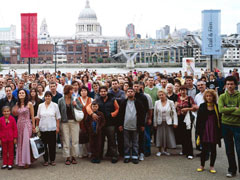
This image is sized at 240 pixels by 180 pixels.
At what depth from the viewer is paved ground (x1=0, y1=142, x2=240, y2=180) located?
6219 mm

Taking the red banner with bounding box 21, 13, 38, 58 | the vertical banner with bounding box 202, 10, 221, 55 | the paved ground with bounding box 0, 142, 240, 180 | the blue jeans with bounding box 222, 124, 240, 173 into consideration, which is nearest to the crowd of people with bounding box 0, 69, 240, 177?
the blue jeans with bounding box 222, 124, 240, 173

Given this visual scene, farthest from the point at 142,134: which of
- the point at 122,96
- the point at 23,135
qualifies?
the point at 23,135

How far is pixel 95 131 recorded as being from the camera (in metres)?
7.24

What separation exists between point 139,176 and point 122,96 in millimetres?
1997

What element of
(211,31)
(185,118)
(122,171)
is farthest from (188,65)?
(122,171)

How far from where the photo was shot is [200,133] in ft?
21.4

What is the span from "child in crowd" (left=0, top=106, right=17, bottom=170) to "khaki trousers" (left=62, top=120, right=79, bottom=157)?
93cm

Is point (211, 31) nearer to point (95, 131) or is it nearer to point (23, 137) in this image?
point (95, 131)

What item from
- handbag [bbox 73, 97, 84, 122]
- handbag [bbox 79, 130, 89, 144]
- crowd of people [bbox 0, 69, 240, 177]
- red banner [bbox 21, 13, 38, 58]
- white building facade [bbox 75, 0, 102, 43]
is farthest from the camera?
white building facade [bbox 75, 0, 102, 43]

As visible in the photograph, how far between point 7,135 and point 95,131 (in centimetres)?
163

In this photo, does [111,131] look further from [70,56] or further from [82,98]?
[70,56]

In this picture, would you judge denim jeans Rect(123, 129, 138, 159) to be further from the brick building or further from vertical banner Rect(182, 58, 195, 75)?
the brick building

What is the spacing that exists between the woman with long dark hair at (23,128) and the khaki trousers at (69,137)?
0.62m

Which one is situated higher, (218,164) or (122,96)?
(122,96)
